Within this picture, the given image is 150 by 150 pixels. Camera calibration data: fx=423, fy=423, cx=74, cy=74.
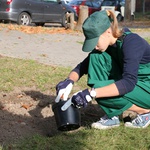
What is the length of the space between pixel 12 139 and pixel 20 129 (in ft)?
0.86

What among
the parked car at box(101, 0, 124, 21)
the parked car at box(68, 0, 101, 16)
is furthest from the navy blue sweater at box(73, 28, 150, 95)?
the parked car at box(101, 0, 124, 21)

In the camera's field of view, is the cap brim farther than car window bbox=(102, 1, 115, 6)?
No

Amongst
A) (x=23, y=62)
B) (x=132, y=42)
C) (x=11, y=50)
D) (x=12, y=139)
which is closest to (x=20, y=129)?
(x=12, y=139)

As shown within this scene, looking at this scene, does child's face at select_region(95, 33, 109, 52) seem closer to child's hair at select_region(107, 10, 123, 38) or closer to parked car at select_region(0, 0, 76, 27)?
child's hair at select_region(107, 10, 123, 38)

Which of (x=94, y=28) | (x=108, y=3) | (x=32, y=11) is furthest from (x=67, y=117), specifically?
(x=108, y=3)

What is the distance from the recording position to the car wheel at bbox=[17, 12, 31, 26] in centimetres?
1670

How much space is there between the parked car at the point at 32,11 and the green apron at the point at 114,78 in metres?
12.7

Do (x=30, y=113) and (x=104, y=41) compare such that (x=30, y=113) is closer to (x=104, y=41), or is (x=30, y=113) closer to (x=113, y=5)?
(x=104, y=41)

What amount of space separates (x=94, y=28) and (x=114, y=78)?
681 millimetres

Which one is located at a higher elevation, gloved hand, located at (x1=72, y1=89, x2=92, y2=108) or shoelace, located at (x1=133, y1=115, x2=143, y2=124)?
gloved hand, located at (x1=72, y1=89, x2=92, y2=108)

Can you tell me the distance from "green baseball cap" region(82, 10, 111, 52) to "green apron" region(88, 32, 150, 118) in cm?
36

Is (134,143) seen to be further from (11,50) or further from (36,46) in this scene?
(36,46)

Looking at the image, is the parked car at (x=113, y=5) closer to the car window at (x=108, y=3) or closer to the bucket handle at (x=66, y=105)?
the car window at (x=108, y=3)

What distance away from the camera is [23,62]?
7.17m
